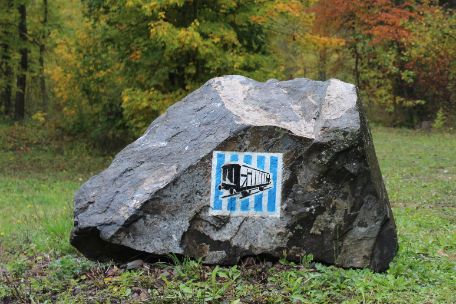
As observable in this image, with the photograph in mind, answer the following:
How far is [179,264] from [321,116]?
1.79m

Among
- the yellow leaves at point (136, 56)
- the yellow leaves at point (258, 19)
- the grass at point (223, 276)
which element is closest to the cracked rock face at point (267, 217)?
the grass at point (223, 276)

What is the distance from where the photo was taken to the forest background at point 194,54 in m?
14.7

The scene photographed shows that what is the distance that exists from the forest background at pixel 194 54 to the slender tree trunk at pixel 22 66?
55mm

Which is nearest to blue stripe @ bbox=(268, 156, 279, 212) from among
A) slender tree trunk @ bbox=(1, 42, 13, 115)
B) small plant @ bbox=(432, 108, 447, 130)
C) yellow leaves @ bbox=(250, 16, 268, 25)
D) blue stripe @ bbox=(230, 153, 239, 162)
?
blue stripe @ bbox=(230, 153, 239, 162)

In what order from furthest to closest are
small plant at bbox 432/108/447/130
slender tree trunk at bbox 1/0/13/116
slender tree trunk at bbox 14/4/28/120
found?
small plant at bbox 432/108/447/130 → slender tree trunk at bbox 14/4/28/120 → slender tree trunk at bbox 1/0/13/116

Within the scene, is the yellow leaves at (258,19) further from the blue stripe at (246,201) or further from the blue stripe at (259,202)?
the blue stripe at (259,202)

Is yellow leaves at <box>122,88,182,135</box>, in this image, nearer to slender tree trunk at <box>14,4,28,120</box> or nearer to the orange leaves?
slender tree trunk at <box>14,4,28,120</box>

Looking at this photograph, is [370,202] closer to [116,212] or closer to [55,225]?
[116,212]

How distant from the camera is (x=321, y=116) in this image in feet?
18.1

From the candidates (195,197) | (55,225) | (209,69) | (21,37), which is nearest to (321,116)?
(195,197)

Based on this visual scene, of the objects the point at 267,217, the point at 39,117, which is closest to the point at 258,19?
the point at 267,217

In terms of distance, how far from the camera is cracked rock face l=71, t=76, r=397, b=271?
5273 mm

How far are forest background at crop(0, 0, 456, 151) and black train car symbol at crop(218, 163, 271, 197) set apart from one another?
841cm

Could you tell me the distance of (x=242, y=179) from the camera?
17.9 ft
